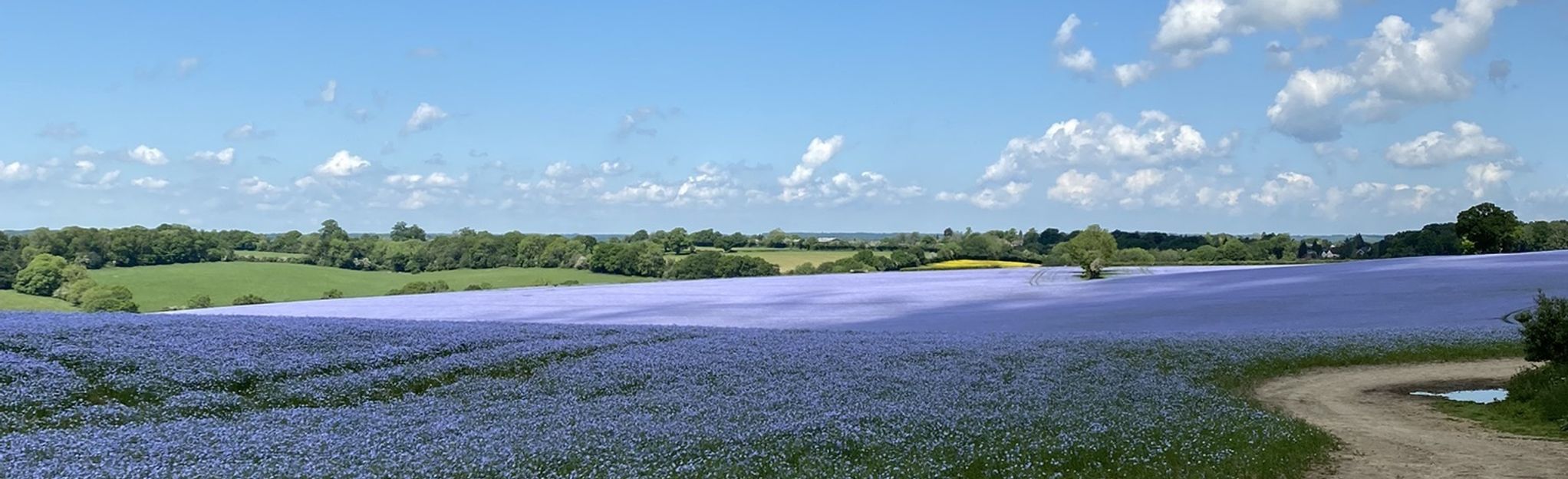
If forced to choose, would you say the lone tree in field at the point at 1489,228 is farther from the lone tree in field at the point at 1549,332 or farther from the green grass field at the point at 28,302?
the green grass field at the point at 28,302

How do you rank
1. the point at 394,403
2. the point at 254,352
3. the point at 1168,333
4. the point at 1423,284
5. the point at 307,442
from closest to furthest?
the point at 307,442 → the point at 394,403 → the point at 254,352 → the point at 1168,333 → the point at 1423,284

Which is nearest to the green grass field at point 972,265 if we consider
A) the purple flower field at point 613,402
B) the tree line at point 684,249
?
the tree line at point 684,249

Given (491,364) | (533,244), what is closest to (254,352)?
(491,364)

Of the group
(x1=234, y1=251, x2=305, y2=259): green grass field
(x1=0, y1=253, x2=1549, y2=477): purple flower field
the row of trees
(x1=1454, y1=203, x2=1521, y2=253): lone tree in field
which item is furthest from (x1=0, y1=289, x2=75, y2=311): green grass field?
(x1=1454, y1=203, x2=1521, y2=253): lone tree in field

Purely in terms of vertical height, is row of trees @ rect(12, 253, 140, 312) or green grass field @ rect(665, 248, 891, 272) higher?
green grass field @ rect(665, 248, 891, 272)

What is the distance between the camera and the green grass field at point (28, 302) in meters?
36.8

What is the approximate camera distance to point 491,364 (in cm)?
1881

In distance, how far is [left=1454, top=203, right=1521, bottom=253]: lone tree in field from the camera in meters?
68.2

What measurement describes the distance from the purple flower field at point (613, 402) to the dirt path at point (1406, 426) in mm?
839

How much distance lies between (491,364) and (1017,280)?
36883 millimetres

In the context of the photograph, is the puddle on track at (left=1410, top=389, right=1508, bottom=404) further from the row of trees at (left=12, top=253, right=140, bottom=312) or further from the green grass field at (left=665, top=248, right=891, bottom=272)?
the green grass field at (left=665, top=248, right=891, bottom=272)

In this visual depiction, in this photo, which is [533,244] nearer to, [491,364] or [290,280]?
[290,280]

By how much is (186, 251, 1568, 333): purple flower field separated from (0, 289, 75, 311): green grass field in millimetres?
4827

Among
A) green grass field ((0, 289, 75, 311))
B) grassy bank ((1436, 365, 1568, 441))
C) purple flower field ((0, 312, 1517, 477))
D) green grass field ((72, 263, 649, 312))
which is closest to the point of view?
purple flower field ((0, 312, 1517, 477))
